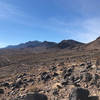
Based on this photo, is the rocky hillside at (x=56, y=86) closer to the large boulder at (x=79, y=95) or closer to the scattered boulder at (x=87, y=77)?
the scattered boulder at (x=87, y=77)

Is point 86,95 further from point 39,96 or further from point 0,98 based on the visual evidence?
point 0,98

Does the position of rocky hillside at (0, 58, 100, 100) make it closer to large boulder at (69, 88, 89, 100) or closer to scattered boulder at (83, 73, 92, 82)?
scattered boulder at (83, 73, 92, 82)

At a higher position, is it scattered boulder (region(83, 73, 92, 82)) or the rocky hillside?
scattered boulder (region(83, 73, 92, 82))

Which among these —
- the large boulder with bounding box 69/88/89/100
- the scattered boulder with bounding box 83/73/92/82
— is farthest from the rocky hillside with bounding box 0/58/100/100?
the large boulder with bounding box 69/88/89/100

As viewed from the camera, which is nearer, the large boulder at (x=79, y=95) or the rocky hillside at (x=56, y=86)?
the large boulder at (x=79, y=95)

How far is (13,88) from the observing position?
1268 centimetres

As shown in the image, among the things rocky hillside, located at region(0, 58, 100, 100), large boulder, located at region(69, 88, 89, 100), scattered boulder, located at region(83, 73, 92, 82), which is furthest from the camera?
scattered boulder, located at region(83, 73, 92, 82)

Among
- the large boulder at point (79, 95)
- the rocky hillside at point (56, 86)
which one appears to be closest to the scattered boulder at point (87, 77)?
the rocky hillside at point (56, 86)

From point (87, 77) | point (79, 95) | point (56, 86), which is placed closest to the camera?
point (79, 95)

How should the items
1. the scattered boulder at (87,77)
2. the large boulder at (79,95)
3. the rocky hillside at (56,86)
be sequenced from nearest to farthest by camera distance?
the large boulder at (79,95)
the rocky hillside at (56,86)
the scattered boulder at (87,77)

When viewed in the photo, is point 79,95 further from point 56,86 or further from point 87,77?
point 56,86

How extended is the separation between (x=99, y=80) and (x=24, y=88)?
18.9 feet

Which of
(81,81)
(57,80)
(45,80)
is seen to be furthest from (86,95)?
(45,80)

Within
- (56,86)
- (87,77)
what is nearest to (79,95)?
(87,77)
